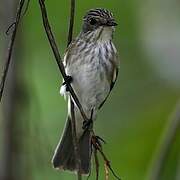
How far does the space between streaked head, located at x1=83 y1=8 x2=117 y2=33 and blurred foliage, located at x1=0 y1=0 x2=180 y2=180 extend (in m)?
0.36

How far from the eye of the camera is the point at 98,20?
180 inches

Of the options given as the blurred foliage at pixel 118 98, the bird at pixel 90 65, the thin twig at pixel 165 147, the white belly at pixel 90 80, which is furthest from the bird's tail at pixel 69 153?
the thin twig at pixel 165 147

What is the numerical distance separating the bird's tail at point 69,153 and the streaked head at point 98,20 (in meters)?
0.69

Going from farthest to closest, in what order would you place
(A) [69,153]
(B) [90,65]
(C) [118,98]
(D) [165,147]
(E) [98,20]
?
(C) [118,98] < (A) [69,153] < (B) [90,65] < (E) [98,20] < (D) [165,147]

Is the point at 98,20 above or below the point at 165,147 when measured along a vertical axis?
above

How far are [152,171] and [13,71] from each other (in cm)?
92

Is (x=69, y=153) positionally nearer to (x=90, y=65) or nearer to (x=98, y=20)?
(x=90, y=65)

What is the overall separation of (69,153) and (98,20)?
3.23 feet

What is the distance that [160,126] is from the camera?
5391 millimetres

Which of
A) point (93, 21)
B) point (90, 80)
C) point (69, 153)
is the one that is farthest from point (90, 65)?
point (69, 153)

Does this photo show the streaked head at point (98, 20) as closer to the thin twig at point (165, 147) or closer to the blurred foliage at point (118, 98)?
the blurred foliage at point (118, 98)

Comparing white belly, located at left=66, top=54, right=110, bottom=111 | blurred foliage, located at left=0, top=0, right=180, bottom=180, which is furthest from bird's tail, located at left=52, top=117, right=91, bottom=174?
white belly, located at left=66, top=54, right=110, bottom=111

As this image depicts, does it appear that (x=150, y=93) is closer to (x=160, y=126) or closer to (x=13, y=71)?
(x=160, y=126)

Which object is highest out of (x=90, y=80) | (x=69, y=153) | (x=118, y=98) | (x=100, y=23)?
(x=100, y=23)
